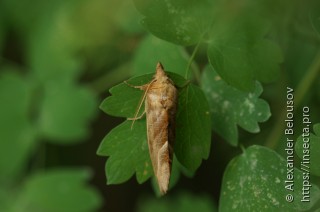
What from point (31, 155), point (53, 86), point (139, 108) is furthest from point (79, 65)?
point (139, 108)

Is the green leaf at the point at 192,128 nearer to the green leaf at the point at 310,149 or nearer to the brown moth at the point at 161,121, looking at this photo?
the brown moth at the point at 161,121

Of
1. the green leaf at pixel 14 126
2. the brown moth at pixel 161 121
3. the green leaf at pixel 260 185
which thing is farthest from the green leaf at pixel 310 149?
the green leaf at pixel 14 126

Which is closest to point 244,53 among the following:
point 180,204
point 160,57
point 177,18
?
point 177,18

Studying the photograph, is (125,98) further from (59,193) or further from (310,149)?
(59,193)

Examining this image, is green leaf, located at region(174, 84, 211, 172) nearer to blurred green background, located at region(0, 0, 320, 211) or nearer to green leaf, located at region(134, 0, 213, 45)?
green leaf, located at region(134, 0, 213, 45)

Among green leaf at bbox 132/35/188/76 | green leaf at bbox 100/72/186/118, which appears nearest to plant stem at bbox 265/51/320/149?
green leaf at bbox 132/35/188/76
